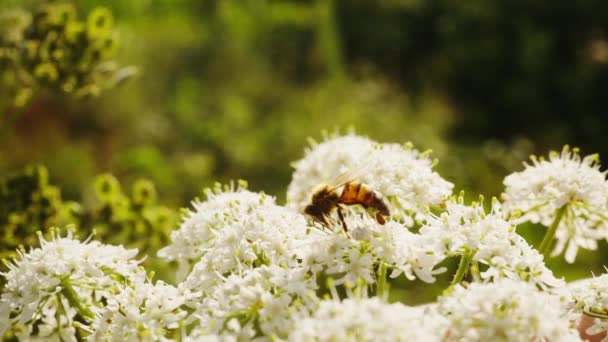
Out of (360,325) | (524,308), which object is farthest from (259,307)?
(524,308)

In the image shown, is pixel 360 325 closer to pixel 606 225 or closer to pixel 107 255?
pixel 107 255

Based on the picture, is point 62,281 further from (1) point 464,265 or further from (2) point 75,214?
(1) point 464,265

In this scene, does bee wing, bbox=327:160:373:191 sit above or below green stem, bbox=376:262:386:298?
above

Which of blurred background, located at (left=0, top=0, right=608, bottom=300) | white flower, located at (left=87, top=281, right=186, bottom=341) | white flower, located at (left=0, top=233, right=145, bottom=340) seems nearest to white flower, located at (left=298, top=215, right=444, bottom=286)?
white flower, located at (left=87, top=281, right=186, bottom=341)

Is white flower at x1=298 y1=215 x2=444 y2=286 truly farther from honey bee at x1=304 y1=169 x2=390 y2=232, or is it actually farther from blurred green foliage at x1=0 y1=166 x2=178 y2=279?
blurred green foliage at x1=0 y1=166 x2=178 y2=279

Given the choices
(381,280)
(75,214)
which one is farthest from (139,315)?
(75,214)

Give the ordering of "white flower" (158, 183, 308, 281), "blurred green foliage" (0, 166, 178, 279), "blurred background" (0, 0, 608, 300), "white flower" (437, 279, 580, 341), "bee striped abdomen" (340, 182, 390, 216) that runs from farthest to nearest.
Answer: "blurred background" (0, 0, 608, 300)
"blurred green foliage" (0, 166, 178, 279)
"bee striped abdomen" (340, 182, 390, 216)
"white flower" (158, 183, 308, 281)
"white flower" (437, 279, 580, 341)

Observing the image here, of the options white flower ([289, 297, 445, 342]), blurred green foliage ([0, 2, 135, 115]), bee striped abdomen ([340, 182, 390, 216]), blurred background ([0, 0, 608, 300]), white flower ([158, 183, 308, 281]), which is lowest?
white flower ([289, 297, 445, 342])
